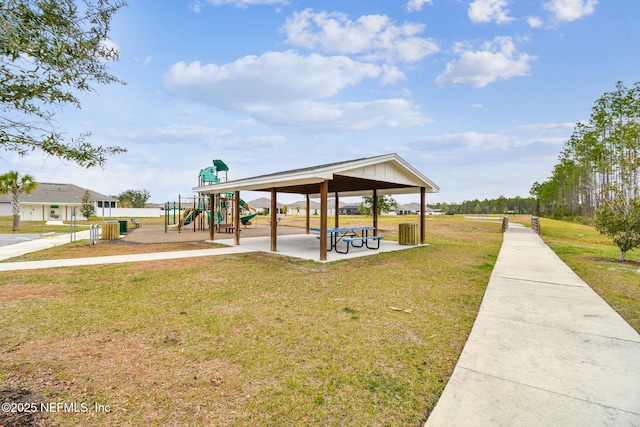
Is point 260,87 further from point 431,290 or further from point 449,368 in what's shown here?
point 449,368

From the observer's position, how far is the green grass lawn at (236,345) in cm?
240

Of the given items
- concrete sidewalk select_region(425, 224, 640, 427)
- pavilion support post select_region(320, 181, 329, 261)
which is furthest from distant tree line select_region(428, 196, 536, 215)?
concrete sidewalk select_region(425, 224, 640, 427)

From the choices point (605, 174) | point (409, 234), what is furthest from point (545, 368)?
point (605, 174)

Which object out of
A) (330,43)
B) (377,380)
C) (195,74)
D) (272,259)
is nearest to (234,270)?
(272,259)

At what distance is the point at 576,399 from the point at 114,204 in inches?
2424

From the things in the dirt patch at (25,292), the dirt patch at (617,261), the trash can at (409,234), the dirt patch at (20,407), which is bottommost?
the dirt patch at (617,261)

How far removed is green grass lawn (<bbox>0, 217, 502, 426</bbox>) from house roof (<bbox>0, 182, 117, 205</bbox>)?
3758cm

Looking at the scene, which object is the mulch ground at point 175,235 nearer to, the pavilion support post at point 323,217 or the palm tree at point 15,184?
the palm tree at point 15,184

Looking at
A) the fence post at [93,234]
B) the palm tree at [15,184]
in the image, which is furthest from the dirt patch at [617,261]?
the palm tree at [15,184]

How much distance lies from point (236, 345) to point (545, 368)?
11.0 feet

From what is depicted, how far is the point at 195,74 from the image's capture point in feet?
49.0

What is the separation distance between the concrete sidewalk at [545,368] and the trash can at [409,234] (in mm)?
7830

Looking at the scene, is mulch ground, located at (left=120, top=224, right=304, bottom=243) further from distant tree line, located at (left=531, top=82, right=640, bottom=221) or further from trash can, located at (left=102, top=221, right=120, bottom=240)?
distant tree line, located at (left=531, top=82, right=640, bottom=221)

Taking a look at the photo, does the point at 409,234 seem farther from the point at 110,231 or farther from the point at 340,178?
the point at 110,231
